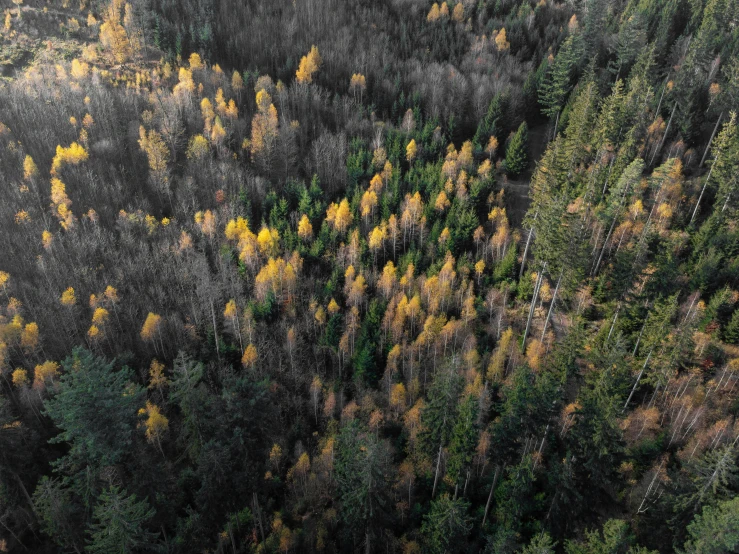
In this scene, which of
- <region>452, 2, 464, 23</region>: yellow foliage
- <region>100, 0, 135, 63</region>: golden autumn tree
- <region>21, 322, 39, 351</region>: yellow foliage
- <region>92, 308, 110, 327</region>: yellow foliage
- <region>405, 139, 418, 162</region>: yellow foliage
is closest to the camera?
<region>21, 322, 39, 351</region>: yellow foliage

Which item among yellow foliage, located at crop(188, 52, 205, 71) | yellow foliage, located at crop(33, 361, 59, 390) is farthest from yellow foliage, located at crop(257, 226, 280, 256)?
yellow foliage, located at crop(188, 52, 205, 71)

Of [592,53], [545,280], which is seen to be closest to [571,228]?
[545,280]

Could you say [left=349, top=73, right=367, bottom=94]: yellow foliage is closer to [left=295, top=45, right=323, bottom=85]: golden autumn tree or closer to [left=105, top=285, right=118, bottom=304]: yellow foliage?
[left=295, top=45, right=323, bottom=85]: golden autumn tree

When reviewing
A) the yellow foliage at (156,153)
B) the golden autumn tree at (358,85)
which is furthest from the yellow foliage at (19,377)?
the golden autumn tree at (358,85)

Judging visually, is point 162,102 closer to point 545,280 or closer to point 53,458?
point 53,458

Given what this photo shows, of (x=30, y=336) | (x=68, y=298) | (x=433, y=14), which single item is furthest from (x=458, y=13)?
(x=30, y=336)

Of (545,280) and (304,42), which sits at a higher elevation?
(304,42)
